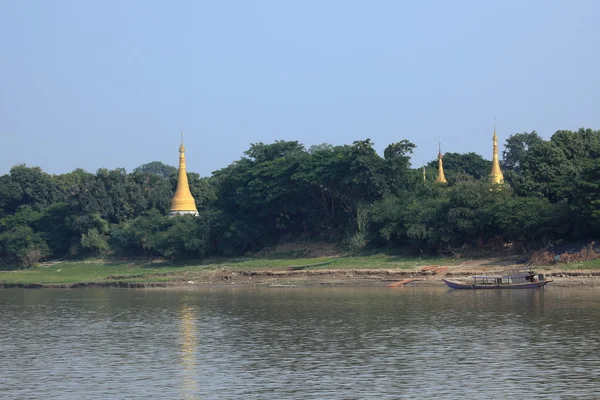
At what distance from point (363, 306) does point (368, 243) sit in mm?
16191

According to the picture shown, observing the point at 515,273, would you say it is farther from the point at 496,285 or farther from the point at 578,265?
the point at 578,265

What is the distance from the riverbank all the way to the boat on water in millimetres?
1063

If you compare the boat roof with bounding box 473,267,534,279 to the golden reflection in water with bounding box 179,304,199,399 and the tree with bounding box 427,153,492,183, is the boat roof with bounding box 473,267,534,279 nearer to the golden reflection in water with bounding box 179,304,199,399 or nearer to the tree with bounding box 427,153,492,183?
the golden reflection in water with bounding box 179,304,199,399

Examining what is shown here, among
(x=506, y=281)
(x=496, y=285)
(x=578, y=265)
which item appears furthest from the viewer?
(x=578, y=265)

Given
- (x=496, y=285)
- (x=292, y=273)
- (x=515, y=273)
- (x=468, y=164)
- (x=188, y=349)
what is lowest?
(x=188, y=349)

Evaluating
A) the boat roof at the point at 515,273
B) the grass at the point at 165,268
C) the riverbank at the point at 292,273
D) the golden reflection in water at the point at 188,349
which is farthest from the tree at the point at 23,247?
the boat roof at the point at 515,273

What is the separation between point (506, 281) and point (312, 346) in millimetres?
16584

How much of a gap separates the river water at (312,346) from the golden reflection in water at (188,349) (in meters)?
0.05

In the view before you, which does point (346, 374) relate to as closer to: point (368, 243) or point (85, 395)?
point (85, 395)

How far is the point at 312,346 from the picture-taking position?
28.0m

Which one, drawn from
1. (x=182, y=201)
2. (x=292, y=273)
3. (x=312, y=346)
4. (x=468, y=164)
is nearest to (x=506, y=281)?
(x=292, y=273)

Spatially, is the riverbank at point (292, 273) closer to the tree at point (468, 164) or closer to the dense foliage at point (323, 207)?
the dense foliage at point (323, 207)

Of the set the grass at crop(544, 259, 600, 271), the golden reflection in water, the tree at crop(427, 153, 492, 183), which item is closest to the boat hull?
the grass at crop(544, 259, 600, 271)

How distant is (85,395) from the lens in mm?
21641
